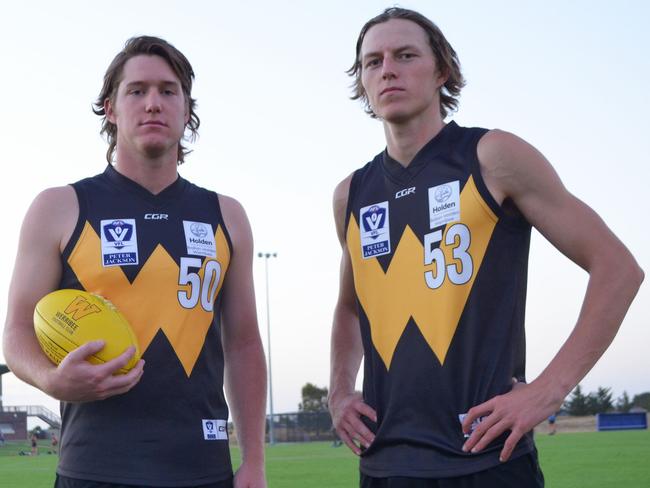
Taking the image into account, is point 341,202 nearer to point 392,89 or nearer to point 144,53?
point 392,89

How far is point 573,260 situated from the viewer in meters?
3.45

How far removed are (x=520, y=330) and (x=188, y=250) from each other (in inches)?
58.5

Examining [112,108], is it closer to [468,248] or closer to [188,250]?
[188,250]

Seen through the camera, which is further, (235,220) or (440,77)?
(235,220)

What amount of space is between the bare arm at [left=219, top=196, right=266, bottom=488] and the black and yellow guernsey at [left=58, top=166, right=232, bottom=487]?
4.6 inches

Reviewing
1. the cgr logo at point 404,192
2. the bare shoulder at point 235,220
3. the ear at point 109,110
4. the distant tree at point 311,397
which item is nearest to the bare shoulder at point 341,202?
the cgr logo at point 404,192

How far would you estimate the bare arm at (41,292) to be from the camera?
3486 mm

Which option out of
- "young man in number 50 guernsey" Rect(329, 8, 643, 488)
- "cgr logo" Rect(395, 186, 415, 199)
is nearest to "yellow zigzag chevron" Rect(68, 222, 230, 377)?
"young man in number 50 guernsey" Rect(329, 8, 643, 488)

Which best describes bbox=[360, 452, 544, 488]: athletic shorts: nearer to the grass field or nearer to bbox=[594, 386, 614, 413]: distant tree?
the grass field

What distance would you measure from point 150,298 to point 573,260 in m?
1.74

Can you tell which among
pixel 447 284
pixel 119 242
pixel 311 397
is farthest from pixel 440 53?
pixel 311 397

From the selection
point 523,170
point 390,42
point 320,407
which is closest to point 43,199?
point 390,42

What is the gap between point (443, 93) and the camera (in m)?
4.18

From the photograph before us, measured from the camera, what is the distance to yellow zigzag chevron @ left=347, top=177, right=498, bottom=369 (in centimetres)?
353
